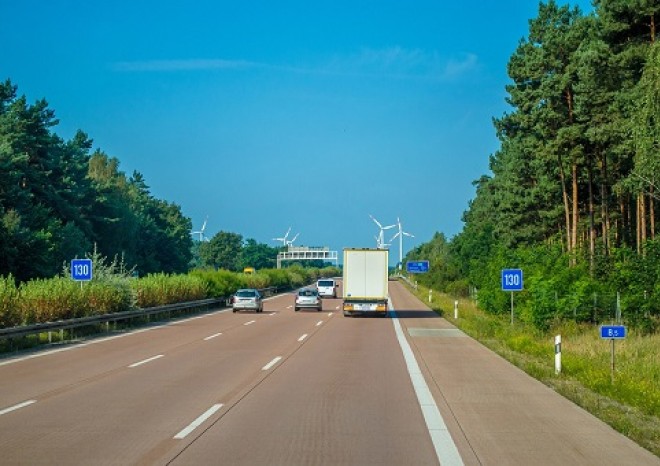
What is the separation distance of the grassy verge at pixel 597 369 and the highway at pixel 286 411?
441mm

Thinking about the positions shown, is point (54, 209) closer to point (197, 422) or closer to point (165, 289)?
point (165, 289)

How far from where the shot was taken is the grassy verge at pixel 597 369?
11.6 m

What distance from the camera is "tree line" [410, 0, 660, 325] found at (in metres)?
27.2

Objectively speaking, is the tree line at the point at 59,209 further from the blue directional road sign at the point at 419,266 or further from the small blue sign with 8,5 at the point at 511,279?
the blue directional road sign at the point at 419,266

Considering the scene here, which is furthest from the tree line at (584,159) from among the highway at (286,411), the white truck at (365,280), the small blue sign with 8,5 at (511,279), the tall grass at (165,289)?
the tall grass at (165,289)

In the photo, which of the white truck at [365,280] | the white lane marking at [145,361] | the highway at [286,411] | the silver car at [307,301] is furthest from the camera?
the silver car at [307,301]

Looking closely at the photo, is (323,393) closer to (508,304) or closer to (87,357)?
(87,357)

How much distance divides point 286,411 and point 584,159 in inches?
1378

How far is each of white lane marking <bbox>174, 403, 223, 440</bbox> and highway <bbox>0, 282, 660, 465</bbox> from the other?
1 centimetres

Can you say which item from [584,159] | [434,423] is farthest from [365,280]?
[434,423]

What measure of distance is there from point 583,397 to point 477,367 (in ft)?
17.2

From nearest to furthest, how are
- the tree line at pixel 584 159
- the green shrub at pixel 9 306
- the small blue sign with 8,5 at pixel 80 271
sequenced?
the green shrub at pixel 9 306, the tree line at pixel 584 159, the small blue sign with 8,5 at pixel 80 271

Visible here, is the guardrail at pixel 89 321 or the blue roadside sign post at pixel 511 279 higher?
the blue roadside sign post at pixel 511 279

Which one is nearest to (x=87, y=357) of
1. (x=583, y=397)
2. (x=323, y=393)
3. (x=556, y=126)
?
(x=323, y=393)
